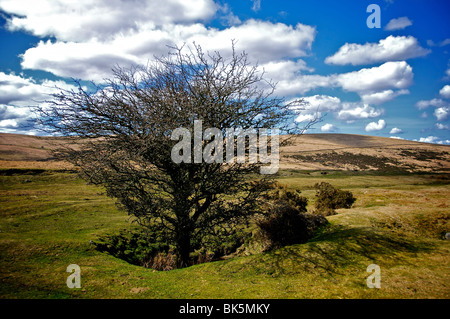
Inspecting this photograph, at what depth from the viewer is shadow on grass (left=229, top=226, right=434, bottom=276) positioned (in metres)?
8.45

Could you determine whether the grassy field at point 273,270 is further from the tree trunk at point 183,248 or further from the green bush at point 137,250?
the tree trunk at point 183,248

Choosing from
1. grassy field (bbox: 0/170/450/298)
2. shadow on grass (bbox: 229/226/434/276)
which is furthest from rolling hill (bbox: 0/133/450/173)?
grassy field (bbox: 0/170/450/298)

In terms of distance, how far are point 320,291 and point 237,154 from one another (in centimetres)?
618

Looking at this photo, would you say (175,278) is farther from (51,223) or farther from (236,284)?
(51,223)

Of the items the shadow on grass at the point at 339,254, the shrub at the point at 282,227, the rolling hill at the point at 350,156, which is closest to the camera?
the shadow on grass at the point at 339,254

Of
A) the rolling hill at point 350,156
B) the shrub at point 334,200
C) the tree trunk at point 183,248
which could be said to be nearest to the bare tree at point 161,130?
the tree trunk at point 183,248

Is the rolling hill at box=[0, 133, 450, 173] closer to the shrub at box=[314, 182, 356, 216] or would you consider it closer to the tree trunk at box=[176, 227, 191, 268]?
the shrub at box=[314, 182, 356, 216]

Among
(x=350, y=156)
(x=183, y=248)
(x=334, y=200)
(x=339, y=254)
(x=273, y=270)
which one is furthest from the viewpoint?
(x=350, y=156)

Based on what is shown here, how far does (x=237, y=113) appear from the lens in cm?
1032

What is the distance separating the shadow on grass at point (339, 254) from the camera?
8453 millimetres

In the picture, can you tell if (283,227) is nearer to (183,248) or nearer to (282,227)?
(282,227)

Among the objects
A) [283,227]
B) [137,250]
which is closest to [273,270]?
[283,227]

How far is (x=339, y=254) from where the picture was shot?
359 inches
